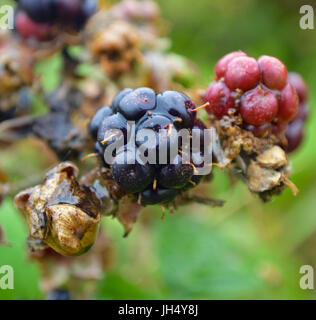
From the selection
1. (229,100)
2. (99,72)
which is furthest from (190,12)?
(229,100)

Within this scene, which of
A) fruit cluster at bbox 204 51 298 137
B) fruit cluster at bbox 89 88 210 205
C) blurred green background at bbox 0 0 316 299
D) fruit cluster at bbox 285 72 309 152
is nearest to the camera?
fruit cluster at bbox 89 88 210 205

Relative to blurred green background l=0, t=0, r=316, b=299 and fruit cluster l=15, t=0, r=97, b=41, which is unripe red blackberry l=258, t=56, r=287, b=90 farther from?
fruit cluster l=15, t=0, r=97, b=41

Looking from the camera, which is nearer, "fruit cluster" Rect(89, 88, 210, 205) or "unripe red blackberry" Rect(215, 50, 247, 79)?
"fruit cluster" Rect(89, 88, 210, 205)

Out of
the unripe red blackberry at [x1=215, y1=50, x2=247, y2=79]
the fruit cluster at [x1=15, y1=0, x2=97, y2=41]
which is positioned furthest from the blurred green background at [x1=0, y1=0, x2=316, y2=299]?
the unripe red blackberry at [x1=215, y1=50, x2=247, y2=79]

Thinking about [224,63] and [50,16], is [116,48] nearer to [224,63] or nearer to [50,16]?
[50,16]

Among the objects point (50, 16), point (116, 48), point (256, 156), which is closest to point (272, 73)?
point (256, 156)
